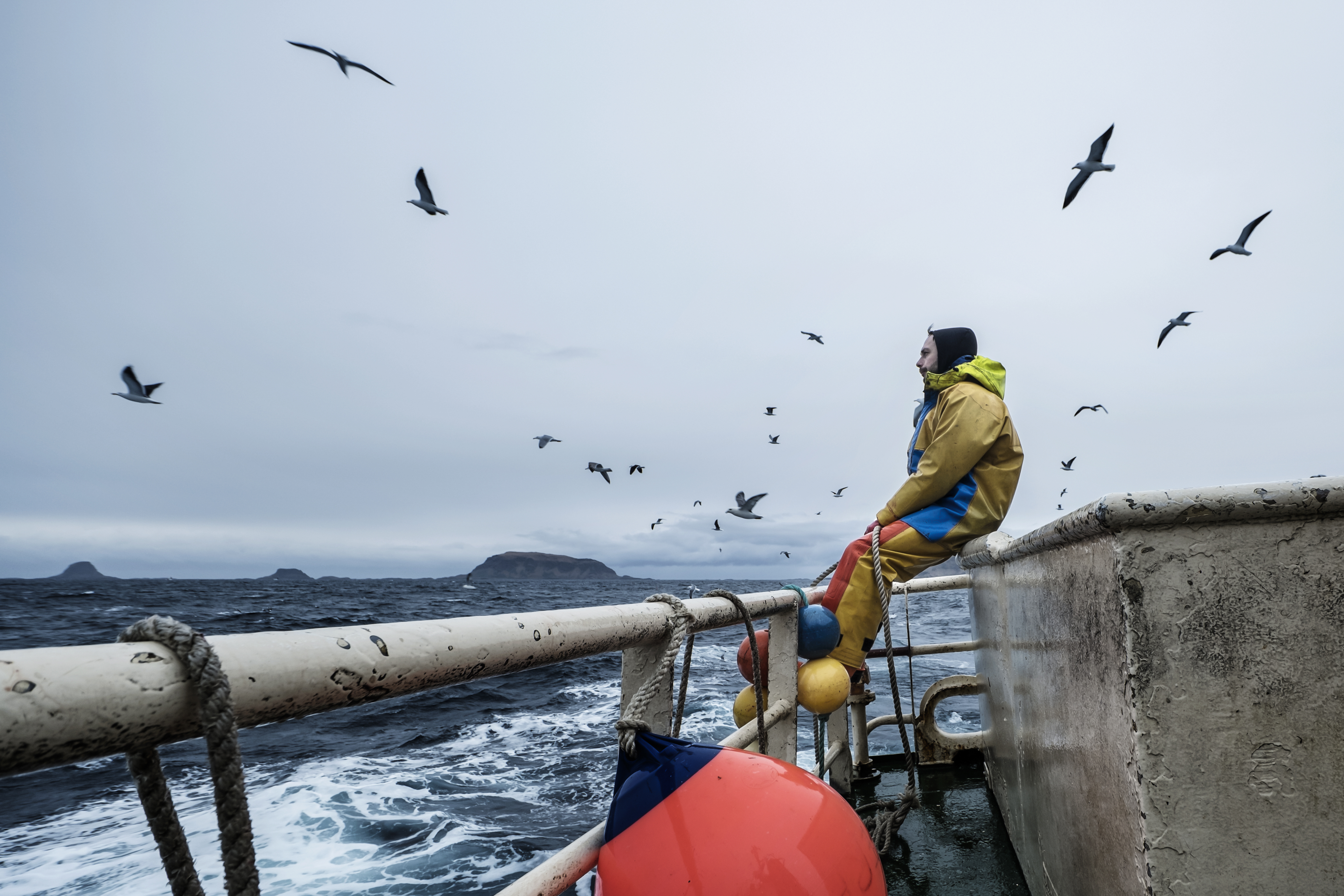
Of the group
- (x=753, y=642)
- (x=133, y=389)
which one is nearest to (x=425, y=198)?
(x=133, y=389)

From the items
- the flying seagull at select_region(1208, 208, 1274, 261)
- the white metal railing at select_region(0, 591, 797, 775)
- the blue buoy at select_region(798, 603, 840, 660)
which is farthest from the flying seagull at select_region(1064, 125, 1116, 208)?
the white metal railing at select_region(0, 591, 797, 775)

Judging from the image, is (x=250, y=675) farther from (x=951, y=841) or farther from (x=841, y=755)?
(x=841, y=755)

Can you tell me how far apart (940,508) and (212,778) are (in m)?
3.05

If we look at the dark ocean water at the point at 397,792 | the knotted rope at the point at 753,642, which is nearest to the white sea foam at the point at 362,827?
the dark ocean water at the point at 397,792

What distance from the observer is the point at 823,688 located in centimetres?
246

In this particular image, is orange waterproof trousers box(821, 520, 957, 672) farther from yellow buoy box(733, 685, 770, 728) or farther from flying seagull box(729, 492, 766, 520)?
flying seagull box(729, 492, 766, 520)

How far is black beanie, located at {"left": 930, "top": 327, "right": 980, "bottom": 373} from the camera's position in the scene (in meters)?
3.65

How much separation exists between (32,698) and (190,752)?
10.3m

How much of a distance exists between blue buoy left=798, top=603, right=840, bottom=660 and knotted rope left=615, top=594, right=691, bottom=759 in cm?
118

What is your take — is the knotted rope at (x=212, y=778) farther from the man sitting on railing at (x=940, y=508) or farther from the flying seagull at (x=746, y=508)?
the flying seagull at (x=746, y=508)

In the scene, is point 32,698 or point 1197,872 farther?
point 1197,872

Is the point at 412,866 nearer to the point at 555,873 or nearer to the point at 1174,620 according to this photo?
the point at 555,873

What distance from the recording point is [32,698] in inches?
20.3

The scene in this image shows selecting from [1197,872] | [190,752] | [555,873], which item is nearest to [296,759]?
[190,752]
